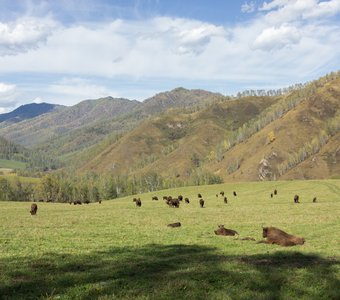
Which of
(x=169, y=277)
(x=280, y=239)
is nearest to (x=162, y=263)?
(x=169, y=277)

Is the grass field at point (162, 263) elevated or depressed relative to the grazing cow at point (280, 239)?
elevated

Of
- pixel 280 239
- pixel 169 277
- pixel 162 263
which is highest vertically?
pixel 169 277

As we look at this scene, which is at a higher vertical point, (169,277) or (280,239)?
(169,277)

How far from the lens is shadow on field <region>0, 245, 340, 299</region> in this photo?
41.7 feet

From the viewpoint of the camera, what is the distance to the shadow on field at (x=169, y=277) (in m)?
12.7

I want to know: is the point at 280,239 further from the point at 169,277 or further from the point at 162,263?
the point at 169,277

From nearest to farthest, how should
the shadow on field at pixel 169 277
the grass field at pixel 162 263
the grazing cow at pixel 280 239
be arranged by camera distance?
the shadow on field at pixel 169 277, the grass field at pixel 162 263, the grazing cow at pixel 280 239

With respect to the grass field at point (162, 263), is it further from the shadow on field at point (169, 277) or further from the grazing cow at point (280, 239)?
the grazing cow at point (280, 239)

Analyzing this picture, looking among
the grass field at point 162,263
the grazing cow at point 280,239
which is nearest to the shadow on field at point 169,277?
the grass field at point 162,263

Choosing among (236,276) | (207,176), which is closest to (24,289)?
(236,276)

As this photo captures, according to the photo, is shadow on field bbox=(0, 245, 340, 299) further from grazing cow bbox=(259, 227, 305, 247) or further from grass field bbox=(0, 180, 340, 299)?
grazing cow bbox=(259, 227, 305, 247)

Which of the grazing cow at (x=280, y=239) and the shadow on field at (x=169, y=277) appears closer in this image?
the shadow on field at (x=169, y=277)

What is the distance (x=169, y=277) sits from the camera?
47.8ft

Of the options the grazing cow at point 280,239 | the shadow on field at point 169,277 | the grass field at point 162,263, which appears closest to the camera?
the shadow on field at point 169,277
